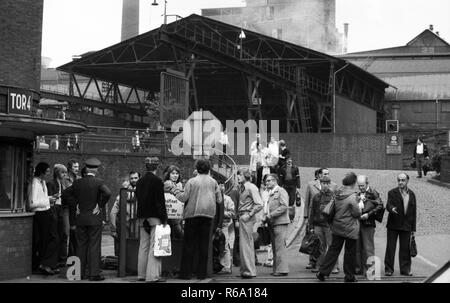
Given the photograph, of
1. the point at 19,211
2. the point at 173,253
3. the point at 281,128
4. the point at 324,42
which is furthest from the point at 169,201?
the point at 324,42

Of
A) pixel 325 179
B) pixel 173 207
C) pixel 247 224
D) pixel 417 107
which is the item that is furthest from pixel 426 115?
pixel 173 207

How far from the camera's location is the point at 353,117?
164 feet

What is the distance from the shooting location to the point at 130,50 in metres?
48.5

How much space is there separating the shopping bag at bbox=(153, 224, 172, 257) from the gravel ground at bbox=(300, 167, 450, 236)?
28.7ft

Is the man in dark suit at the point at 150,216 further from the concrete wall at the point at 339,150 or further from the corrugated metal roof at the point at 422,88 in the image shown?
the corrugated metal roof at the point at 422,88

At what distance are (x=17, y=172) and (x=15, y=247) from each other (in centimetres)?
114

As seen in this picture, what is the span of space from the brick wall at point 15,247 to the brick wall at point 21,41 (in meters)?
2.40

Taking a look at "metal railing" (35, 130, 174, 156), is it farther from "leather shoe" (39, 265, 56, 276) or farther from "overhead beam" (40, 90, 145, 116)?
"overhead beam" (40, 90, 145, 116)

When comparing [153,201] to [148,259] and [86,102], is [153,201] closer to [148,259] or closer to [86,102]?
[148,259]

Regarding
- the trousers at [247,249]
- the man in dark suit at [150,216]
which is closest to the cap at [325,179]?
the trousers at [247,249]

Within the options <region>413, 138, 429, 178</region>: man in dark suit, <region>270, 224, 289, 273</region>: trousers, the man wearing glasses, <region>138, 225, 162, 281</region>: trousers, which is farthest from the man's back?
<region>413, 138, 429, 178</region>: man in dark suit

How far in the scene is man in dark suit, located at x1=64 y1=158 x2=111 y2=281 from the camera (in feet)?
37.4

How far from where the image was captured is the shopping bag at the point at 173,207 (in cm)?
1188

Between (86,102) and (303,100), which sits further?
(86,102)
